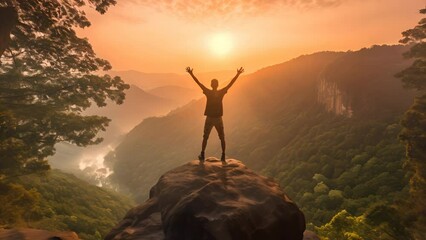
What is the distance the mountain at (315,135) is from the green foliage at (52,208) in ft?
65.6

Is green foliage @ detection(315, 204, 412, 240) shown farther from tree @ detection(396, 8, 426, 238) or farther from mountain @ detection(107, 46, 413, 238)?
mountain @ detection(107, 46, 413, 238)

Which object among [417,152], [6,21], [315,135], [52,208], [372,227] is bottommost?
[372,227]

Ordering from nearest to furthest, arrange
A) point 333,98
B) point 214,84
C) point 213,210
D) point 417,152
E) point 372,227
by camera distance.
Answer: point 213,210 → point 214,84 → point 417,152 → point 372,227 → point 333,98

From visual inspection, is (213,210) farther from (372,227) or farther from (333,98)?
(333,98)

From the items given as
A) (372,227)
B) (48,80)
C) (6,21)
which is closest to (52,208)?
(48,80)

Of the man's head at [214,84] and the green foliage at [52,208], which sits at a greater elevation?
the man's head at [214,84]

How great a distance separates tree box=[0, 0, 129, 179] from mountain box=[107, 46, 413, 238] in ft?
72.4

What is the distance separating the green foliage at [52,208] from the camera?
13000 mm

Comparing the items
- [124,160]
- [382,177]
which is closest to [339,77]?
[382,177]

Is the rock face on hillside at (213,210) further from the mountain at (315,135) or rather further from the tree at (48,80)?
the mountain at (315,135)

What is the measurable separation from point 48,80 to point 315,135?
42.0 m

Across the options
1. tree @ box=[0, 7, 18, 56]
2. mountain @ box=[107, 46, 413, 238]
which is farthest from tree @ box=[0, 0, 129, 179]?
mountain @ box=[107, 46, 413, 238]

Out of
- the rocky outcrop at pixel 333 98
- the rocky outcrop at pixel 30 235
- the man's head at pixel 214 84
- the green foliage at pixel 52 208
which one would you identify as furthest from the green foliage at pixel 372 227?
the rocky outcrop at pixel 333 98

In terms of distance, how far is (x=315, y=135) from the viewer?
51.9 m
